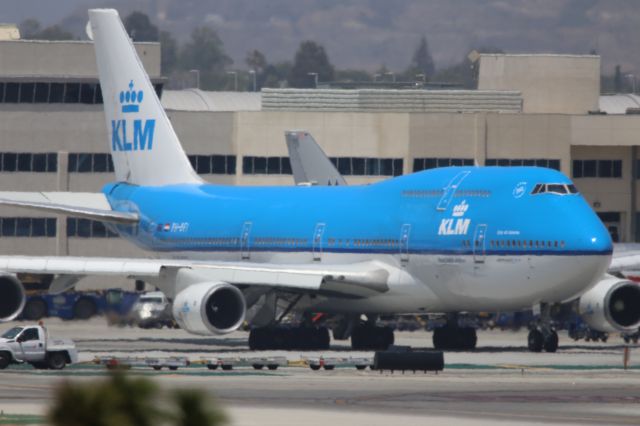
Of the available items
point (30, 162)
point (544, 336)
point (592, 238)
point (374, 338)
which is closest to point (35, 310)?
point (30, 162)

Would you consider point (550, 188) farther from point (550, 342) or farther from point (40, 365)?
point (40, 365)

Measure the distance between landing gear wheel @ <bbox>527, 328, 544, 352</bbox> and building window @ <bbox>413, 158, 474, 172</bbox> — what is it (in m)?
36.4

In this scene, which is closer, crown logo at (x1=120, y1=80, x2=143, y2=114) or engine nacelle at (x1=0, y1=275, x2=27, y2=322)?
engine nacelle at (x1=0, y1=275, x2=27, y2=322)

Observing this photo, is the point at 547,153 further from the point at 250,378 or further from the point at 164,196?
the point at 250,378

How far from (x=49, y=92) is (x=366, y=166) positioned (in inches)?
650

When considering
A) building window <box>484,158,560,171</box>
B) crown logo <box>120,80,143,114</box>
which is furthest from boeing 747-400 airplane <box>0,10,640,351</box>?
building window <box>484,158,560,171</box>

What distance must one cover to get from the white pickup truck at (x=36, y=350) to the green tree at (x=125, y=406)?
28.5 m

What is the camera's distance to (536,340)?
42.8m

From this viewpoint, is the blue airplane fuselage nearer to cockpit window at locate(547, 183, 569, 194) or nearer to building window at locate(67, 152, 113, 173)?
cockpit window at locate(547, 183, 569, 194)

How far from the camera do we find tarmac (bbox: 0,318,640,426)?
23703mm

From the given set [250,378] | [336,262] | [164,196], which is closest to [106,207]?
[164,196]

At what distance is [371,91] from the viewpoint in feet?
274

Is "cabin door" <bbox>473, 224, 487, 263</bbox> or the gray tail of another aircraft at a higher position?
the gray tail of another aircraft

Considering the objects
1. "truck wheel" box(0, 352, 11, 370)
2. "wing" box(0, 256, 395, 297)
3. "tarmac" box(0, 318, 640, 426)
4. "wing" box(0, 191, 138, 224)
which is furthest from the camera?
"wing" box(0, 191, 138, 224)
